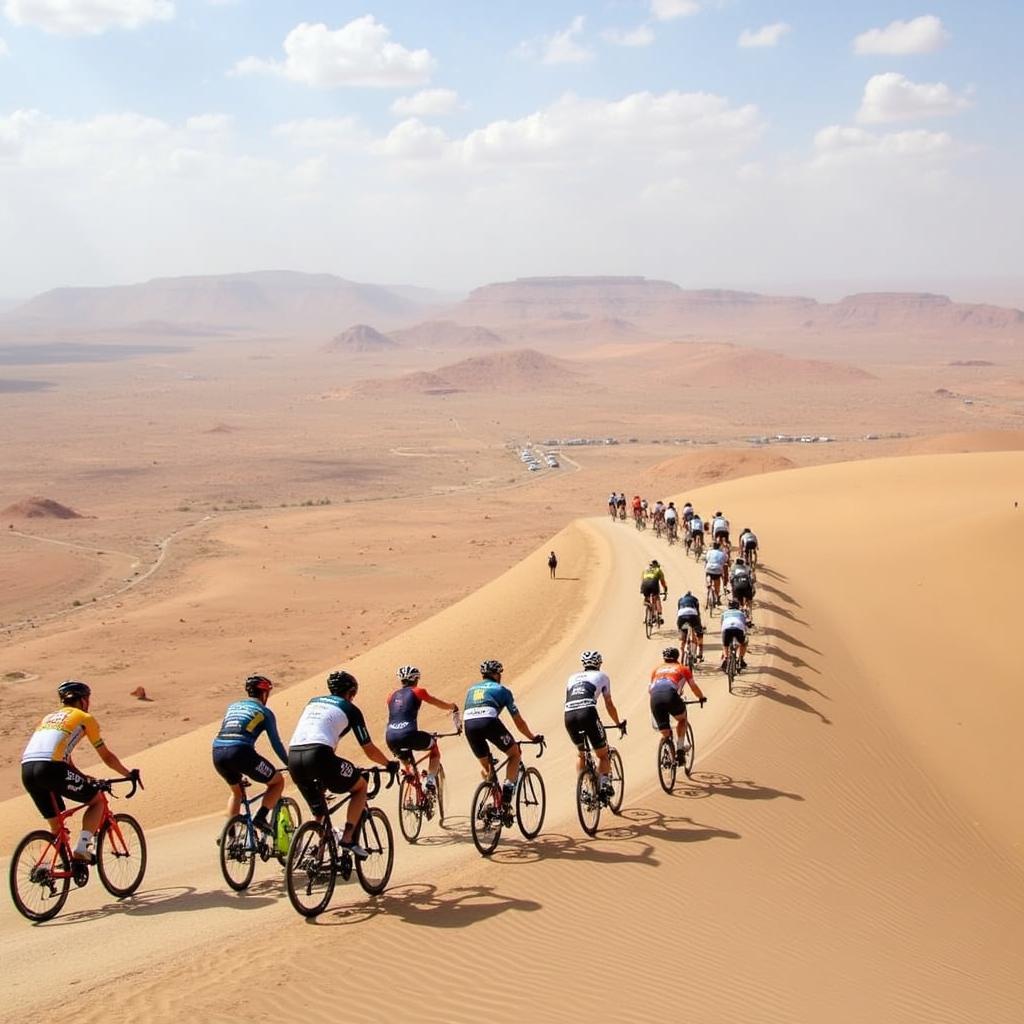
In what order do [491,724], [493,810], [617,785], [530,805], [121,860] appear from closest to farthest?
[121,860]
[491,724]
[493,810]
[530,805]
[617,785]

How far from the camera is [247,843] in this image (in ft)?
32.6

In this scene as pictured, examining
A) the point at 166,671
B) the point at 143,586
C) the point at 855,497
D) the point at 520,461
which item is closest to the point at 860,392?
the point at 520,461

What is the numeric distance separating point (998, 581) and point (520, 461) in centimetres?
6141

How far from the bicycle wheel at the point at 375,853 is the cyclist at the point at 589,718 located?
2339 millimetres

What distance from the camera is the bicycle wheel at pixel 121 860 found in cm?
984

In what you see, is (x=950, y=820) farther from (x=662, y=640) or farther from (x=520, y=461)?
(x=520, y=461)

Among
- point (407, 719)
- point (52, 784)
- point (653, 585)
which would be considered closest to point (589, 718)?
point (407, 719)

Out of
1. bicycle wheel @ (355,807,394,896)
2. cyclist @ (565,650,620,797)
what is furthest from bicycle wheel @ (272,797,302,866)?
cyclist @ (565,650,620,797)

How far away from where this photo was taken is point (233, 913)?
376 inches

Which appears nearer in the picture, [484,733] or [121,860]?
[121,860]

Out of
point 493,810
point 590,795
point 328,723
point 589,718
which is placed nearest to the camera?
point 328,723

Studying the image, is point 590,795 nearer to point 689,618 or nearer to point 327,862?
point 327,862

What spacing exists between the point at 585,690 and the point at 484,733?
137cm

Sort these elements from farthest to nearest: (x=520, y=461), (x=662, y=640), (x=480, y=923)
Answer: (x=520, y=461), (x=662, y=640), (x=480, y=923)
